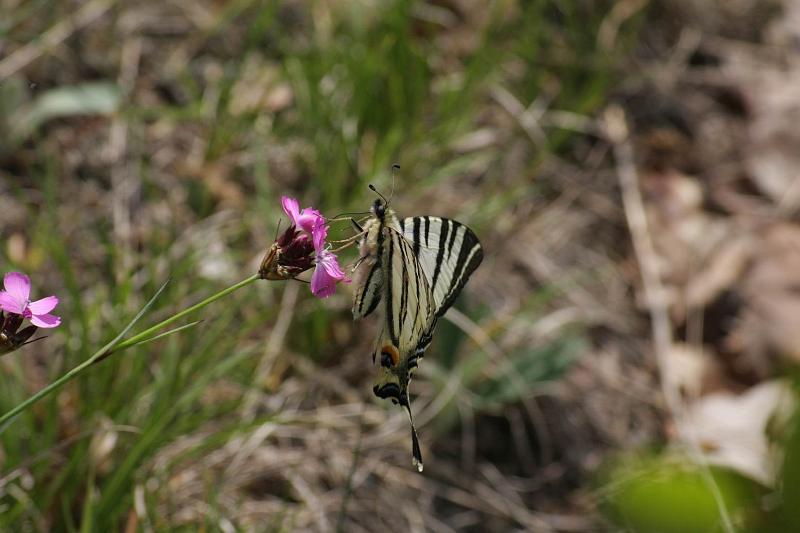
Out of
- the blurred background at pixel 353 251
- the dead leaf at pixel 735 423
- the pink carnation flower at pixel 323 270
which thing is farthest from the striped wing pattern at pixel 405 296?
the dead leaf at pixel 735 423

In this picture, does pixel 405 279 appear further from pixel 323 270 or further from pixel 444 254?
pixel 323 270

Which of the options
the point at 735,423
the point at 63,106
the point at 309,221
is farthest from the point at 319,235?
the point at 735,423

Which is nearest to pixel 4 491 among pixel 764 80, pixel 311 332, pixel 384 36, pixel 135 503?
pixel 135 503

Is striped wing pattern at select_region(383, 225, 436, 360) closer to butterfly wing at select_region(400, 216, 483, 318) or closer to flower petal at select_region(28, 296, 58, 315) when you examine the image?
butterfly wing at select_region(400, 216, 483, 318)

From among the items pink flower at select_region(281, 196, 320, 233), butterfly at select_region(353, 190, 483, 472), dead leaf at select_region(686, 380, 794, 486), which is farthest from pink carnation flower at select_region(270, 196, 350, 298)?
dead leaf at select_region(686, 380, 794, 486)

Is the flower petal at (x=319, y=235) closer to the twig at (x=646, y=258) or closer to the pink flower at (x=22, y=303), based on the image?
the pink flower at (x=22, y=303)
